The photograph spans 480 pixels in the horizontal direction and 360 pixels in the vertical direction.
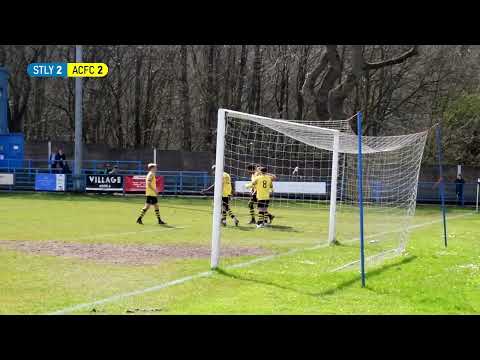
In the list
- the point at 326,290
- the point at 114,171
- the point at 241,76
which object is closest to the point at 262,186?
the point at 326,290

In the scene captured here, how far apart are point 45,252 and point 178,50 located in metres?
34.4

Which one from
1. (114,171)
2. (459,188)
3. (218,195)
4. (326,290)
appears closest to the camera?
(326,290)

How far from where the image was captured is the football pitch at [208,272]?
7734 mm

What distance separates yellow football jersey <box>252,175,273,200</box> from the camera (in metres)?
18.3

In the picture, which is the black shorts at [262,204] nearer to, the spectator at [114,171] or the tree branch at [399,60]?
the spectator at [114,171]

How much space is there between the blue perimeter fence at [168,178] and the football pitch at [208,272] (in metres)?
15.6

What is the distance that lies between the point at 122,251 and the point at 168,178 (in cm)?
2326

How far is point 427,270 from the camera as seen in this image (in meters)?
11.1

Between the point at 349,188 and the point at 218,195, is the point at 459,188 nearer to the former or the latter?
the point at 349,188

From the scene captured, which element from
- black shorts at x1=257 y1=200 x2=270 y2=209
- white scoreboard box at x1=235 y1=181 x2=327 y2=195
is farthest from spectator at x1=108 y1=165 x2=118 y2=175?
black shorts at x1=257 y1=200 x2=270 y2=209

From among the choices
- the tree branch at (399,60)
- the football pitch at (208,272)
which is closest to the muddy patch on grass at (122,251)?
the football pitch at (208,272)

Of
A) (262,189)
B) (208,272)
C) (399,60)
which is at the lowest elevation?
(208,272)

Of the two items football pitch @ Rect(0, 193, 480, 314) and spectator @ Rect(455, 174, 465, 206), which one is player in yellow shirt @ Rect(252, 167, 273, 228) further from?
spectator @ Rect(455, 174, 465, 206)

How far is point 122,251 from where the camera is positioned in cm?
1240
